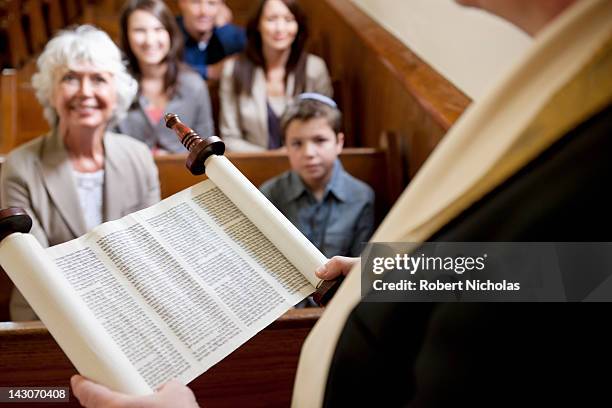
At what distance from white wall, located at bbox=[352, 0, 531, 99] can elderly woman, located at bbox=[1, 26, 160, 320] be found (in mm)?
893

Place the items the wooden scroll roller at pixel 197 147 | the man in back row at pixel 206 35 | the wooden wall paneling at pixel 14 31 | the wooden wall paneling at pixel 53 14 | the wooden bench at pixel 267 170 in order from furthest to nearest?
1. the wooden wall paneling at pixel 53 14
2. the wooden wall paneling at pixel 14 31
3. the man in back row at pixel 206 35
4. the wooden bench at pixel 267 170
5. the wooden scroll roller at pixel 197 147

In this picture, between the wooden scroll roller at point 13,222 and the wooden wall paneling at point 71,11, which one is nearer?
the wooden scroll roller at point 13,222

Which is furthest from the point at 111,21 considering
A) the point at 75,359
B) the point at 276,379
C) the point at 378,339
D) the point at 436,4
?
the point at 378,339

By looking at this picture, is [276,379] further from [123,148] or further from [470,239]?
[123,148]

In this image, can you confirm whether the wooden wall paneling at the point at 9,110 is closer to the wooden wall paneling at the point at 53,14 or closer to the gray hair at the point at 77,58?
the gray hair at the point at 77,58

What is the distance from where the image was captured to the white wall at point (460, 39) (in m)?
1.61

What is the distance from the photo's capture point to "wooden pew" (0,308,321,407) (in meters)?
1.01

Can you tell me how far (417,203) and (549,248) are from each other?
0.11m

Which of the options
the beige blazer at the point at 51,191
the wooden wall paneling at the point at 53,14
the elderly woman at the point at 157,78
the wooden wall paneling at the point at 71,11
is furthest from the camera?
the wooden wall paneling at the point at 71,11

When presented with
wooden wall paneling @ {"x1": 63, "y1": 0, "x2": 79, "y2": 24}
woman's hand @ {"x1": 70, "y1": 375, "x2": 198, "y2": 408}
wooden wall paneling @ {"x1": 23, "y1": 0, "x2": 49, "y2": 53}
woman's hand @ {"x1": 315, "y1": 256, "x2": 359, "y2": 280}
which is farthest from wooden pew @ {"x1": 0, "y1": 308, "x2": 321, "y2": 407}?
wooden wall paneling @ {"x1": 63, "y1": 0, "x2": 79, "y2": 24}

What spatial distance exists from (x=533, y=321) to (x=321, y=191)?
1.43 m

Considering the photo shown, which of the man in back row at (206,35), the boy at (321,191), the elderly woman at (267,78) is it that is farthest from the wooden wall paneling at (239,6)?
the boy at (321,191)

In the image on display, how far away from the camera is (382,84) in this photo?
232 cm

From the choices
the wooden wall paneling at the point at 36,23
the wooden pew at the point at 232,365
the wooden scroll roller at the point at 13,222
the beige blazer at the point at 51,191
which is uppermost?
the wooden wall paneling at the point at 36,23
